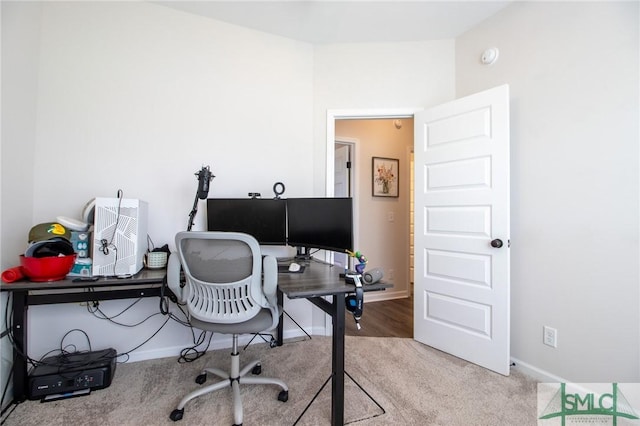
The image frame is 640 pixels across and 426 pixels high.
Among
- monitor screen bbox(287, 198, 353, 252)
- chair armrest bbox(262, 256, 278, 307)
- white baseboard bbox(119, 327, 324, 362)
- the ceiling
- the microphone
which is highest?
the ceiling

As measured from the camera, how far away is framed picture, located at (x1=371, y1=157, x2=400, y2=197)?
3.83 metres

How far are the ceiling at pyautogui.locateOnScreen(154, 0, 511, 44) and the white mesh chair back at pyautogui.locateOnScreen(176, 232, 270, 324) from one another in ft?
6.47

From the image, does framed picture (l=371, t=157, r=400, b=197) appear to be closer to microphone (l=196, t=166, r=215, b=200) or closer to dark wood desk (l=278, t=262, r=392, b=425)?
microphone (l=196, t=166, r=215, b=200)

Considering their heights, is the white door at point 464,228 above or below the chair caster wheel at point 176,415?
above

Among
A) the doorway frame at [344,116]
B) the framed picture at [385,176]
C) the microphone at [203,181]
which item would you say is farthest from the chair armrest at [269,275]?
the framed picture at [385,176]

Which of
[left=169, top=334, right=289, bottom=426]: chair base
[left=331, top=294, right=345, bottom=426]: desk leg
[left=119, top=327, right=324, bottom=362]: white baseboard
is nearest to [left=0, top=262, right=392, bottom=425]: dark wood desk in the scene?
[left=331, top=294, right=345, bottom=426]: desk leg

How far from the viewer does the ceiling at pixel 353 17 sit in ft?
7.23

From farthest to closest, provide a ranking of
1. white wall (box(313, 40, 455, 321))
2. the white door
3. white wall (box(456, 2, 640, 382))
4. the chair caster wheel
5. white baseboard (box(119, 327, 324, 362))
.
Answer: white wall (box(313, 40, 455, 321)) < white baseboard (box(119, 327, 324, 362)) < the white door < white wall (box(456, 2, 640, 382)) < the chair caster wheel

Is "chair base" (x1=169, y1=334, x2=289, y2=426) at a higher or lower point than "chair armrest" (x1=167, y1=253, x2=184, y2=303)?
lower

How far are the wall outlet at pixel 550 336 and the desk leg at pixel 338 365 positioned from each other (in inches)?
61.0

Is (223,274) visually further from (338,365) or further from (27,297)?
(27,297)

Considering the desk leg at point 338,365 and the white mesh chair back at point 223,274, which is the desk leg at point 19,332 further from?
A: the desk leg at point 338,365

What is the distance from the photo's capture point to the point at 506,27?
2205 millimetres

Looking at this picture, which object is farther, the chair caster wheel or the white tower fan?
the white tower fan
